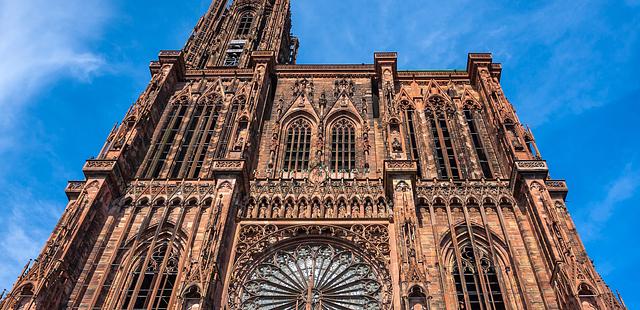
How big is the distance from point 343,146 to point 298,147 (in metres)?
2.21

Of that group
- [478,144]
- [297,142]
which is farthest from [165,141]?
[478,144]

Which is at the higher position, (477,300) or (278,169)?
(278,169)

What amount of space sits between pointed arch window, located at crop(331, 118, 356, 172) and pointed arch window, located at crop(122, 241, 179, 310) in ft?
27.9

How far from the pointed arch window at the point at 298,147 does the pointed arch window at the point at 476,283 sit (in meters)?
8.60

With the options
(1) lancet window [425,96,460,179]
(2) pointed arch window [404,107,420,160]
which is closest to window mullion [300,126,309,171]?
(2) pointed arch window [404,107,420,160]

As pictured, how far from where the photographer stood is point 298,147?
90.0 feet

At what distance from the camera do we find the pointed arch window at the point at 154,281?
19.7 m

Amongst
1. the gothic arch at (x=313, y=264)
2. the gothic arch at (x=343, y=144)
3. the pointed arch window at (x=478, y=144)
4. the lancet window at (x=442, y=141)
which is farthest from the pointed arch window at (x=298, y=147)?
the pointed arch window at (x=478, y=144)

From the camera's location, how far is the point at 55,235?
20.1m

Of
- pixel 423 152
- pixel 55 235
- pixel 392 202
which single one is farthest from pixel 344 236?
pixel 55 235

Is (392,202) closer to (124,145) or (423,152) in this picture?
(423,152)

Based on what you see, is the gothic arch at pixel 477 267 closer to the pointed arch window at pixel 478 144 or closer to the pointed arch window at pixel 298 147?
the pointed arch window at pixel 478 144

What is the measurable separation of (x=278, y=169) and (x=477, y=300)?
1062cm

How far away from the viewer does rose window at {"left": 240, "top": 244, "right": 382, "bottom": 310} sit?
19797mm
